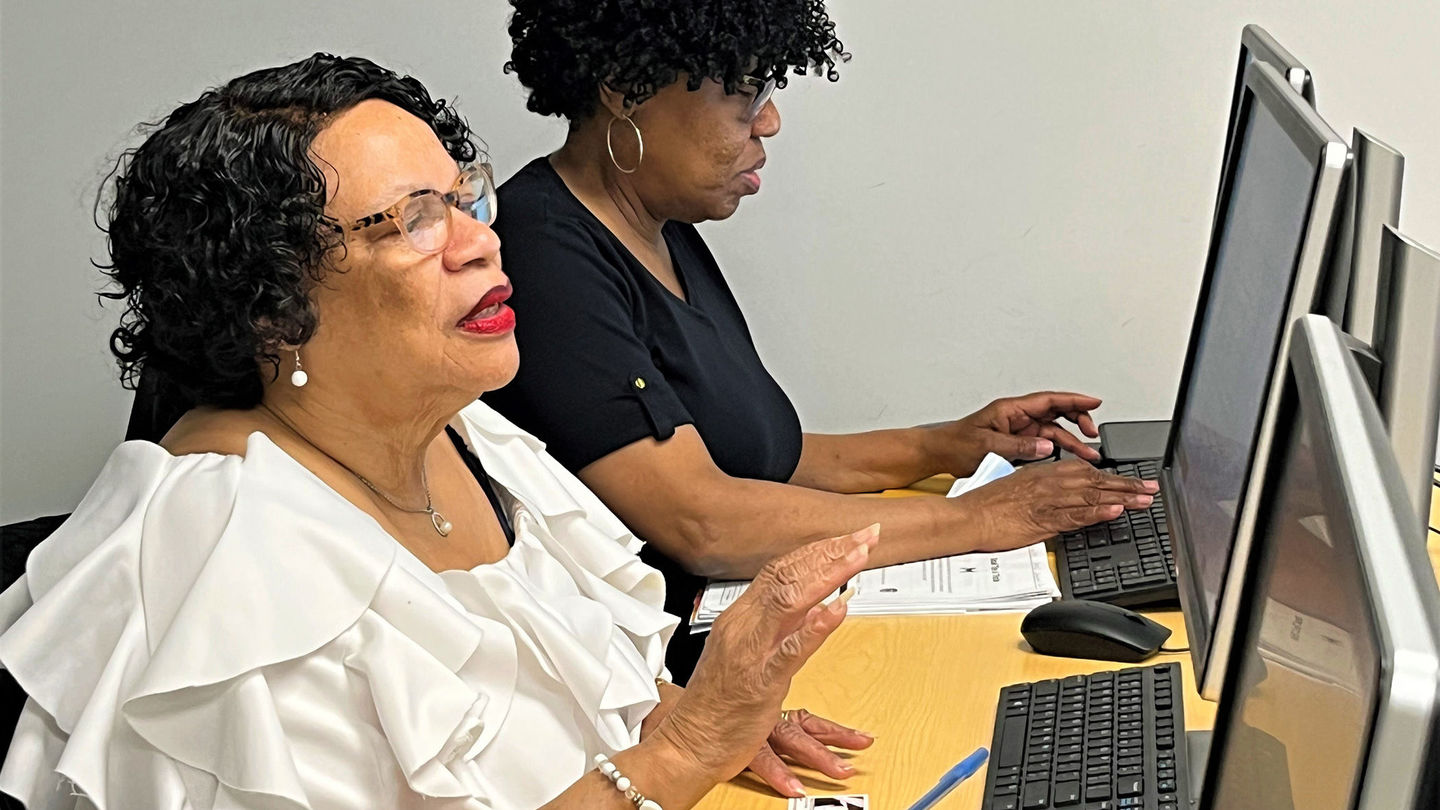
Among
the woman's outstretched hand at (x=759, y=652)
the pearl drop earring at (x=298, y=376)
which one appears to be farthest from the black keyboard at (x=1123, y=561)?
the pearl drop earring at (x=298, y=376)

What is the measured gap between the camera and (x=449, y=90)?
2643 mm

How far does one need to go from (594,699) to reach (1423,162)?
1902mm

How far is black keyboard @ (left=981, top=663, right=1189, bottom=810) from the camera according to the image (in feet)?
3.74

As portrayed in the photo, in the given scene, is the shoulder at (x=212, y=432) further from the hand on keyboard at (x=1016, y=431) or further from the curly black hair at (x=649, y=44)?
the hand on keyboard at (x=1016, y=431)

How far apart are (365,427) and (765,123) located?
83 centimetres

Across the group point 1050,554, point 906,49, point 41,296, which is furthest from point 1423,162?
point 41,296

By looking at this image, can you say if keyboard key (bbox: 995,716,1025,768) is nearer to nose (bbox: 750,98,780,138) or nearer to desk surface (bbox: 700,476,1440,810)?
desk surface (bbox: 700,476,1440,810)

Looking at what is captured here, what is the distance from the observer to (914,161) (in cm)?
266

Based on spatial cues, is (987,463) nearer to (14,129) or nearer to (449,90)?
(449,90)

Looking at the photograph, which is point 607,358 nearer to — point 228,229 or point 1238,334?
Answer: point 228,229

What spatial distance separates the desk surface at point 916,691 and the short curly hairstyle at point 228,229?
0.56m

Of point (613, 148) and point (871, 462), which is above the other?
point (613, 148)

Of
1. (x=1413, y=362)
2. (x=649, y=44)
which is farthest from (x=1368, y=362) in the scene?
(x=649, y=44)

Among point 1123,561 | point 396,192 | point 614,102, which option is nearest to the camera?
point 396,192
